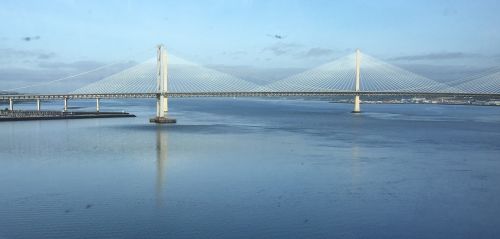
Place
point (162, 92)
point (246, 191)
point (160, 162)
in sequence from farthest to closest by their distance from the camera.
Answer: point (162, 92), point (160, 162), point (246, 191)

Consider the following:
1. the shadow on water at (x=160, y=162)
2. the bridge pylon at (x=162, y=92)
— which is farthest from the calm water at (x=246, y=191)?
the bridge pylon at (x=162, y=92)

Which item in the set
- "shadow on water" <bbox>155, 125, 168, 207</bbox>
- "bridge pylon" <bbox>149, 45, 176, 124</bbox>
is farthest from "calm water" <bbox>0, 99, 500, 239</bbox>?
"bridge pylon" <bbox>149, 45, 176, 124</bbox>

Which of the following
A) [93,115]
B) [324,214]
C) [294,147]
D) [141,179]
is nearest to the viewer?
[324,214]

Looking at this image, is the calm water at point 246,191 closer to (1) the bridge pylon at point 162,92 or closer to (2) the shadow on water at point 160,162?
(2) the shadow on water at point 160,162

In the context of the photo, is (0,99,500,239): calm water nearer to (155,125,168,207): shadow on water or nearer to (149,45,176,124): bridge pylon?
(155,125,168,207): shadow on water

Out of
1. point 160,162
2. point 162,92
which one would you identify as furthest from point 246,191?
point 162,92

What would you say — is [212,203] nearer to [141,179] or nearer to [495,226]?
[141,179]

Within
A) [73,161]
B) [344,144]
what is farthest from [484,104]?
[73,161]

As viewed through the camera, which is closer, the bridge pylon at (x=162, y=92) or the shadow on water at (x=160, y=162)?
the shadow on water at (x=160, y=162)

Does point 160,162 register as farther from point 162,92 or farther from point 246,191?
point 162,92
